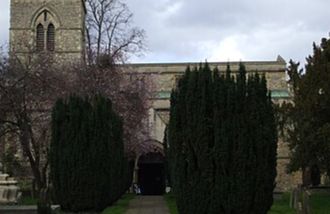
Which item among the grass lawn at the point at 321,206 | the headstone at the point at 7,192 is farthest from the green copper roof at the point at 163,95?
the headstone at the point at 7,192

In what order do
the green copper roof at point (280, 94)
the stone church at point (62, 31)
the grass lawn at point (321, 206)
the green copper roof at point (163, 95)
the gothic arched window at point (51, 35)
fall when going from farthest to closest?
the gothic arched window at point (51, 35) → the green copper roof at point (280, 94) → the stone church at point (62, 31) → the green copper roof at point (163, 95) → the grass lawn at point (321, 206)

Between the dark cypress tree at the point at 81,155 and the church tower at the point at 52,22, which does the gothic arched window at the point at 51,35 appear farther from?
the dark cypress tree at the point at 81,155

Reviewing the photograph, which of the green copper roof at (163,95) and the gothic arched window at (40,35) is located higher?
the gothic arched window at (40,35)

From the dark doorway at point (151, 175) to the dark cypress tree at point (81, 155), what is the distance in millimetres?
30709

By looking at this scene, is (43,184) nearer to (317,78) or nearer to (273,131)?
(317,78)

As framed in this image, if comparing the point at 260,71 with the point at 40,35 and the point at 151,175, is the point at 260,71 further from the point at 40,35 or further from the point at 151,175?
the point at 40,35

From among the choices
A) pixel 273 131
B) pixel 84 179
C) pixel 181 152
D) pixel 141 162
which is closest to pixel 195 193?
pixel 181 152

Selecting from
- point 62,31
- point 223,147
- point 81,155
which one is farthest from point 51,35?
point 223,147

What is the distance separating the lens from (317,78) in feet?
86.3

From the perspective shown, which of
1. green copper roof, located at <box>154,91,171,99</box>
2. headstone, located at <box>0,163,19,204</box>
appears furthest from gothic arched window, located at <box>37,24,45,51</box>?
headstone, located at <box>0,163,19,204</box>

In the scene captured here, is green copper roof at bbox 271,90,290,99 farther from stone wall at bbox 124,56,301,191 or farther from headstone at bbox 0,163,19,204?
headstone at bbox 0,163,19,204

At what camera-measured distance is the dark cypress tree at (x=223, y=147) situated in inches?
537

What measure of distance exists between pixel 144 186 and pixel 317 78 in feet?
101

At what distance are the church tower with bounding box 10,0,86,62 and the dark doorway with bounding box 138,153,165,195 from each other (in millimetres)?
10297
